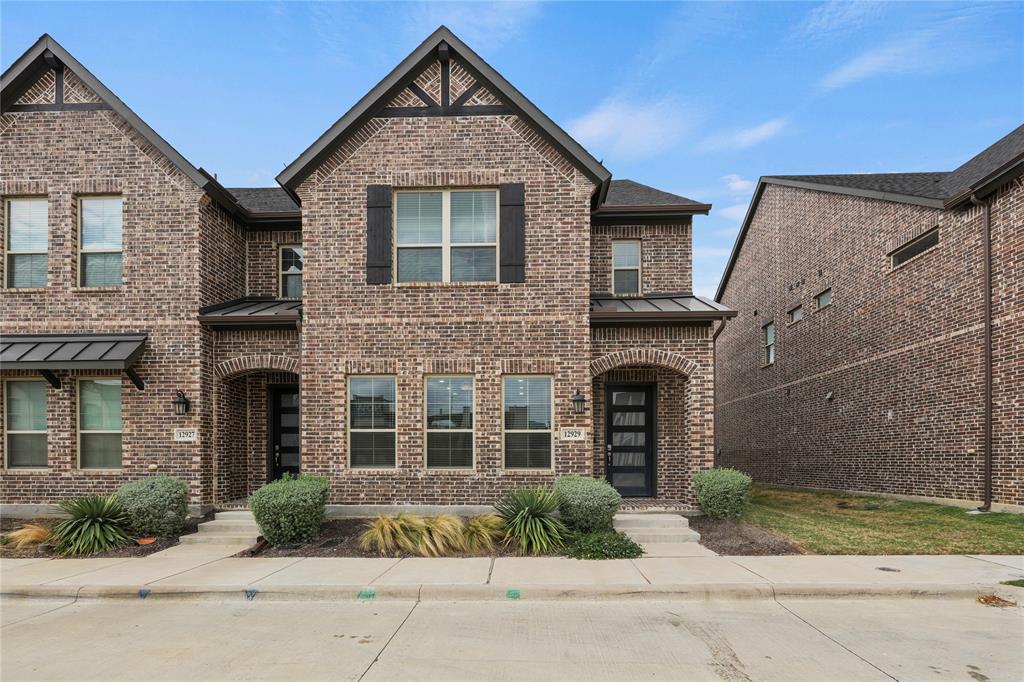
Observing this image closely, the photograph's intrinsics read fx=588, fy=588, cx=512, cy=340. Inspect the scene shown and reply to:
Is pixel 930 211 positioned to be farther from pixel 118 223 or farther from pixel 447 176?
pixel 118 223

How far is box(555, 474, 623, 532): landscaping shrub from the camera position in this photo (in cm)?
923

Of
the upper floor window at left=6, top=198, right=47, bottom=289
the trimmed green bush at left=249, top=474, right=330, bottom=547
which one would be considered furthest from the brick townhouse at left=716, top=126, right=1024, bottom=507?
the upper floor window at left=6, top=198, right=47, bottom=289

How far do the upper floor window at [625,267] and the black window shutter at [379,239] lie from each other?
4938 mm

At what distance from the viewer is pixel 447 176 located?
1104cm

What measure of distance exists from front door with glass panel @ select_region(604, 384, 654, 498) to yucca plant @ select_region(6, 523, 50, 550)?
32.9 feet

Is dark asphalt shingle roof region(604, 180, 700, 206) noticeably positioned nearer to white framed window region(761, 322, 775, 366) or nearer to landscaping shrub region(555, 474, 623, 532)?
landscaping shrub region(555, 474, 623, 532)

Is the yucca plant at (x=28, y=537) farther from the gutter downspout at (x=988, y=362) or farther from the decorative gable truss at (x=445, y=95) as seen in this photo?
the gutter downspout at (x=988, y=362)

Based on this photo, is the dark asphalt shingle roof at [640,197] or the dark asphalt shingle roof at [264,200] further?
the dark asphalt shingle roof at [264,200]

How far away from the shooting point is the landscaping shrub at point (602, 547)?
846 centimetres

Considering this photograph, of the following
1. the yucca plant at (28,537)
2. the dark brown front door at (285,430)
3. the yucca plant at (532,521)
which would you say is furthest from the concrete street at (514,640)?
the dark brown front door at (285,430)

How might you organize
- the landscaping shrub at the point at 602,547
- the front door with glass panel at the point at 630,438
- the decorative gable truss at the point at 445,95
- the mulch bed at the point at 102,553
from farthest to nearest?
the front door with glass panel at the point at 630,438, the decorative gable truss at the point at 445,95, the mulch bed at the point at 102,553, the landscaping shrub at the point at 602,547

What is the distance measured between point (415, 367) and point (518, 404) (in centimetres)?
204

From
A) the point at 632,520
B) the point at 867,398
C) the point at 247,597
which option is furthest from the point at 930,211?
the point at 247,597

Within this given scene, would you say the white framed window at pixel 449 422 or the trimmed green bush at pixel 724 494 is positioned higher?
the white framed window at pixel 449 422
